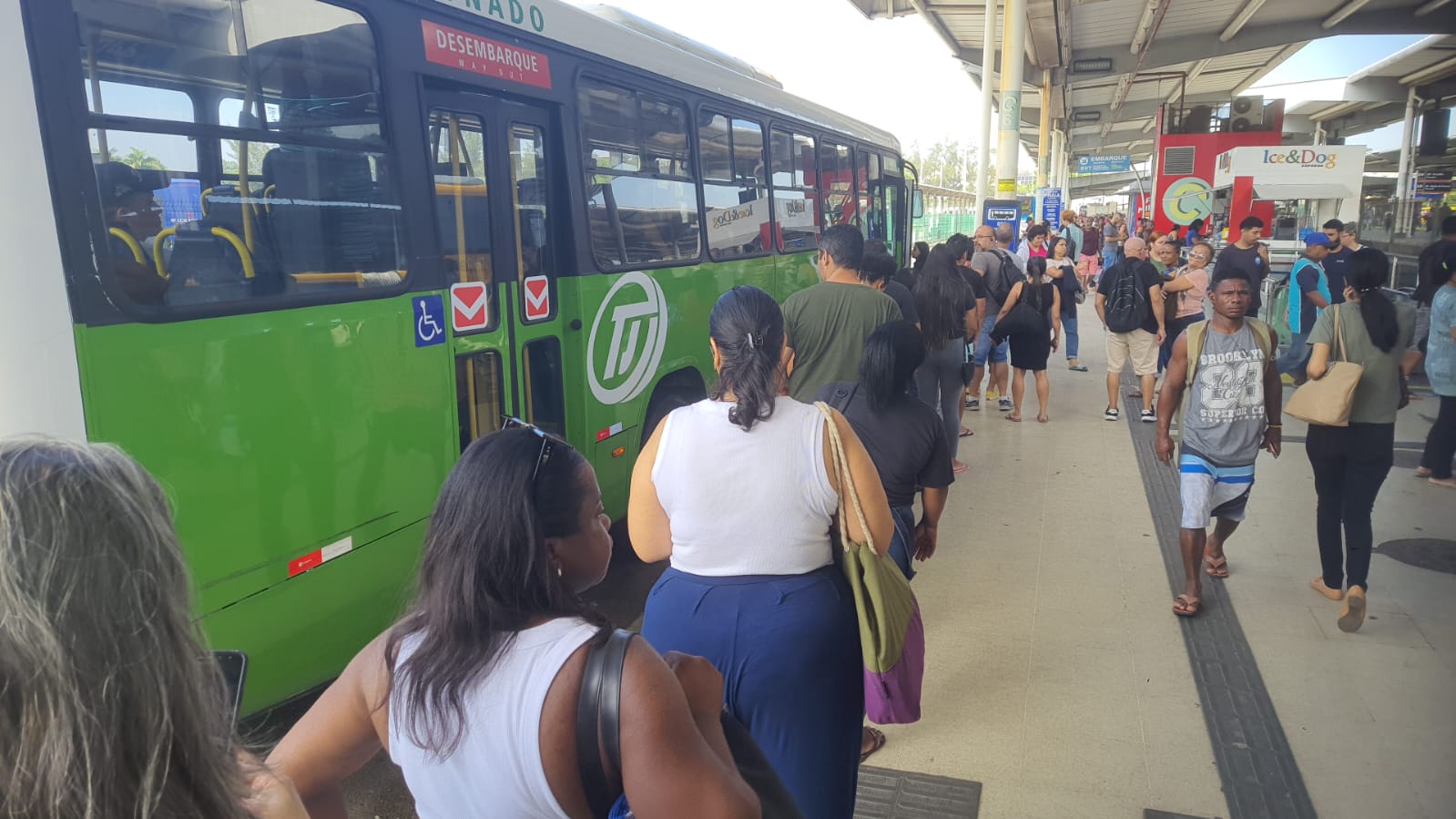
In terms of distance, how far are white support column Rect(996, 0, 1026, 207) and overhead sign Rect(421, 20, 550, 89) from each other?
1536 cm

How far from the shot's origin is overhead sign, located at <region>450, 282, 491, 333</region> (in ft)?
14.7

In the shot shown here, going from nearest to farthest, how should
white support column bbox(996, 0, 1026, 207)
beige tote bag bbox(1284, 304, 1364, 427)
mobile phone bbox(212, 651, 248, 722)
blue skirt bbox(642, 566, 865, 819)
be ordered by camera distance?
mobile phone bbox(212, 651, 248, 722), blue skirt bbox(642, 566, 865, 819), beige tote bag bbox(1284, 304, 1364, 427), white support column bbox(996, 0, 1026, 207)

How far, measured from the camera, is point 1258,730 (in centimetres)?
412

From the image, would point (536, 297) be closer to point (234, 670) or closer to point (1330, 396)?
point (234, 670)

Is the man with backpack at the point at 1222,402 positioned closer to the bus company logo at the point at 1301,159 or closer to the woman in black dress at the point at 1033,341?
the woman in black dress at the point at 1033,341

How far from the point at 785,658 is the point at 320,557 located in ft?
6.68

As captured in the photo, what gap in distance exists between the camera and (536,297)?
17.0 ft

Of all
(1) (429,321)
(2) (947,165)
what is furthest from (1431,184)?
(2) (947,165)

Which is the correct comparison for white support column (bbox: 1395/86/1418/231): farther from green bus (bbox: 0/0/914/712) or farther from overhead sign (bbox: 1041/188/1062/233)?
green bus (bbox: 0/0/914/712)

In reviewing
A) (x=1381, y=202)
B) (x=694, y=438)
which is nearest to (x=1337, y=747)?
(x=694, y=438)

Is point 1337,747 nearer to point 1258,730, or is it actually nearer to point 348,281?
point 1258,730

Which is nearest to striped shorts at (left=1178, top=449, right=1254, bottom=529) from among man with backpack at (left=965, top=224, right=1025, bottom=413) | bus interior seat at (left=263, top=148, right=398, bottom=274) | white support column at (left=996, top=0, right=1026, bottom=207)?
bus interior seat at (left=263, top=148, right=398, bottom=274)

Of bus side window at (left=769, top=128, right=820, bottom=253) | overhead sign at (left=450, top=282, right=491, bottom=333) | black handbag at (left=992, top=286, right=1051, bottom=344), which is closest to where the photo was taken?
overhead sign at (left=450, top=282, right=491, bottom=333)

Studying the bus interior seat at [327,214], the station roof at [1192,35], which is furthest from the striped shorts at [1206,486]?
the station roof at [1192,35]
